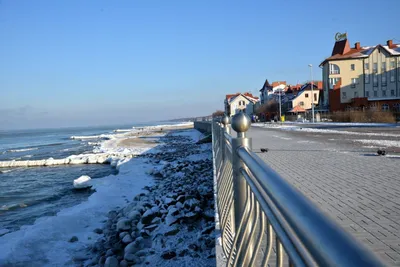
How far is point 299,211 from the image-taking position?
0.88 m

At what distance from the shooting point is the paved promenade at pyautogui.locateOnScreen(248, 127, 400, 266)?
11.6 ft

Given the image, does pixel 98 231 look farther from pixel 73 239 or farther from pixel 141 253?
pixel 141 253

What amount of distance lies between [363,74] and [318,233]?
180 feet

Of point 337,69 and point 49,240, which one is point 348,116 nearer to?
point 337,69

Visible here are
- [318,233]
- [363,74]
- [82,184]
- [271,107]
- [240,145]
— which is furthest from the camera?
[271,107]

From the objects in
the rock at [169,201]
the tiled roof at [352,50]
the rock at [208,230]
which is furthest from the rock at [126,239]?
the tiled roof at [352,50]

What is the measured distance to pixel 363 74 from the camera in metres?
48.2

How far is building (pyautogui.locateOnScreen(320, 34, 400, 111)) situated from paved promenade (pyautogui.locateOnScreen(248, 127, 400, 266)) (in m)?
42.6

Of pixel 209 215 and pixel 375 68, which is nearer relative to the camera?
pixel 209 215

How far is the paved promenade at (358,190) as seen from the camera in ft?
11.6

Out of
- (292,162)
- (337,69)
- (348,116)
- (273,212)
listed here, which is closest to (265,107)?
(337,69)

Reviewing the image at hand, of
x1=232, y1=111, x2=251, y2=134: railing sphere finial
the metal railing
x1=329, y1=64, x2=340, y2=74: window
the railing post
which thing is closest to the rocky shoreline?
the railing post

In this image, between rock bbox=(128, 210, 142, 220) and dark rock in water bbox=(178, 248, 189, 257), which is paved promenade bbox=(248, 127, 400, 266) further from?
rock bbox=(128, 210, 142, 220)

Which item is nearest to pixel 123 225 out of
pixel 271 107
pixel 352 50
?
pixel 352 50
